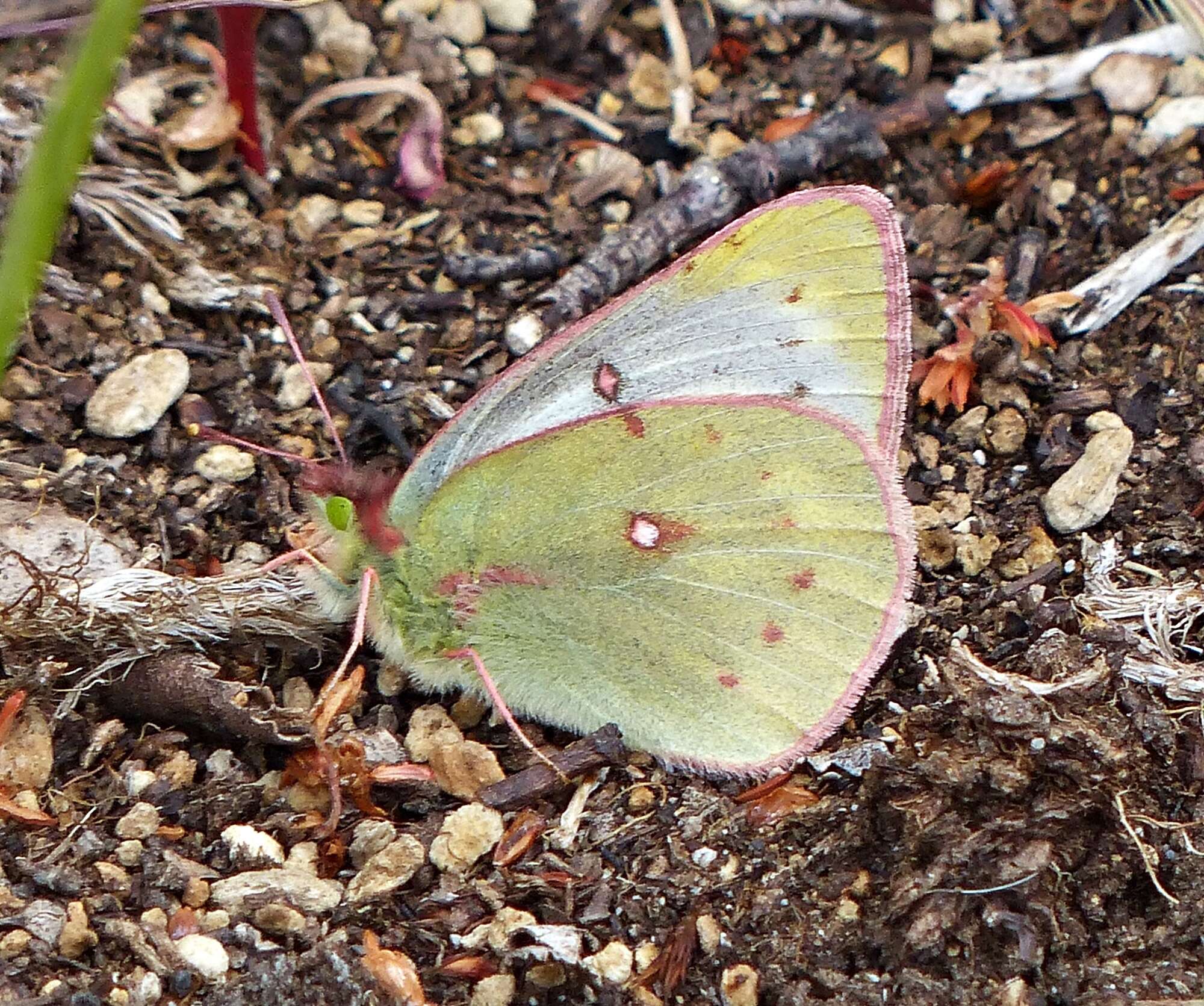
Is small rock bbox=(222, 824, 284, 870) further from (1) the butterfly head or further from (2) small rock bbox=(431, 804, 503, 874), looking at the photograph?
(1) the butterfly head

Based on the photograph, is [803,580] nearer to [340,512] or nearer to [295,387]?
[340,512]

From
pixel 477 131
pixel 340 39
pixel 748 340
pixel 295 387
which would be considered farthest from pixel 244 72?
pixel 748 340

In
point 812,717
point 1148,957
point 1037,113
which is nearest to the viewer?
point 1148,957

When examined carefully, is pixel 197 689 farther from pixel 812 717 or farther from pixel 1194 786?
pixel 1194 786

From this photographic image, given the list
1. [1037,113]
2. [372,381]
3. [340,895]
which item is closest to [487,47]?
[372,381]

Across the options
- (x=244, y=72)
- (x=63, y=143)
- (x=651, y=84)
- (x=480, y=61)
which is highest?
(x=63, y=143)

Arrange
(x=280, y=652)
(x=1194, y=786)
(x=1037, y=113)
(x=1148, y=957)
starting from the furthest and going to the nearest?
(x=1037, y=113) < (x=280, y=652) < (x=1194, y=786) < (x=1148, y=957)

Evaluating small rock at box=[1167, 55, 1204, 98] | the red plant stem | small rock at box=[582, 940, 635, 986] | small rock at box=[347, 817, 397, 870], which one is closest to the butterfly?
small rock at box=[347, 817, 397, 870]
